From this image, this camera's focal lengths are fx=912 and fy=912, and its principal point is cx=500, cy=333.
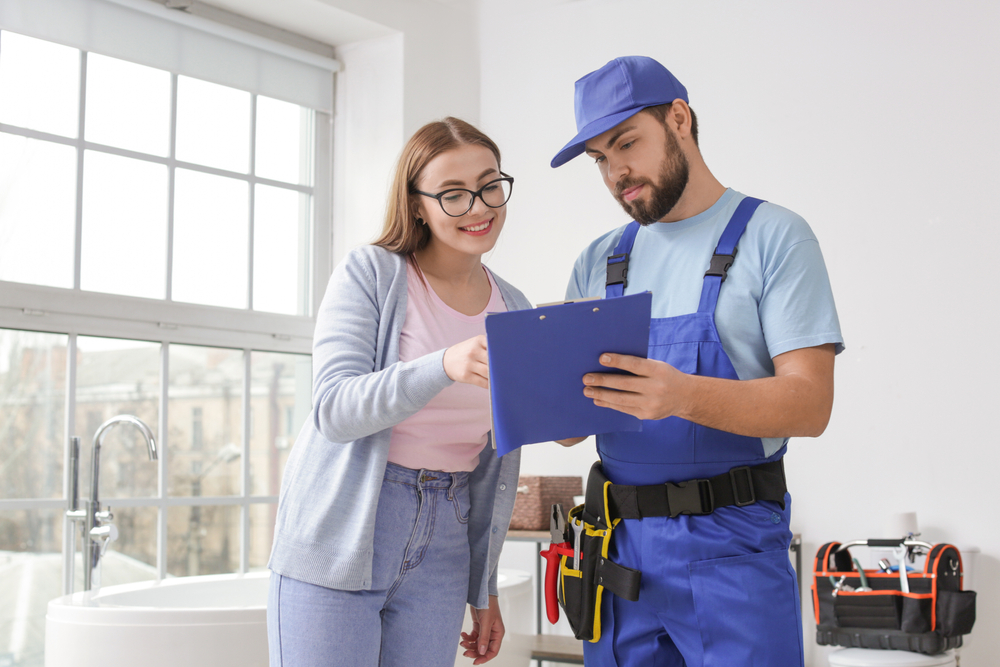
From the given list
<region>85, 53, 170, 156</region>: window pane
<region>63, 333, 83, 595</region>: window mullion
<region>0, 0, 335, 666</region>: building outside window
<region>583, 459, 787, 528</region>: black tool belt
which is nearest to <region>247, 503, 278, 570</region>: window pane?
<region>0, 0, 335, 666</region>: building outside window

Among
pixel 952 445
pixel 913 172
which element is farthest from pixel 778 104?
pixel 952 445

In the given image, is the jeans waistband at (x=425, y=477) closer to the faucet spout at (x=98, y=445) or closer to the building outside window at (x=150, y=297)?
the faucet spout at (x=98, y=445)

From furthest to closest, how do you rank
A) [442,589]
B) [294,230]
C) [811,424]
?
[294,230] → [442,589] → [811,424]

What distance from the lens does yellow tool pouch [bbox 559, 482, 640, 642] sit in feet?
4.34

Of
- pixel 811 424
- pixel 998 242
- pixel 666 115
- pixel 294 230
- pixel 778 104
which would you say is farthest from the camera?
pixel 294 230

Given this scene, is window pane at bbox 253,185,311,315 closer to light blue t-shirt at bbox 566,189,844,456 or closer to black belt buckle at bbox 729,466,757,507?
light blue t-shirt at bbox 566,189,844,456

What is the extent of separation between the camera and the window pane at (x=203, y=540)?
3.20m

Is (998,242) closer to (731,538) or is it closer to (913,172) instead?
(913,172)

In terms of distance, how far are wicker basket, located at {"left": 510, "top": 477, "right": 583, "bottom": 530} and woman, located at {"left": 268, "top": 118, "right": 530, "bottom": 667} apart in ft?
5.55

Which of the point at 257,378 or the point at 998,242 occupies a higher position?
the point at 998,242

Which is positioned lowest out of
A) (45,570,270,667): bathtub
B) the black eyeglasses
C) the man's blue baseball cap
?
(45,570,270,667): bathtub

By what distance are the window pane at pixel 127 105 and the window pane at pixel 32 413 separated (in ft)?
2.42

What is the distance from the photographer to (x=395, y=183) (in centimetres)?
151

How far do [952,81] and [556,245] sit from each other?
155cm
